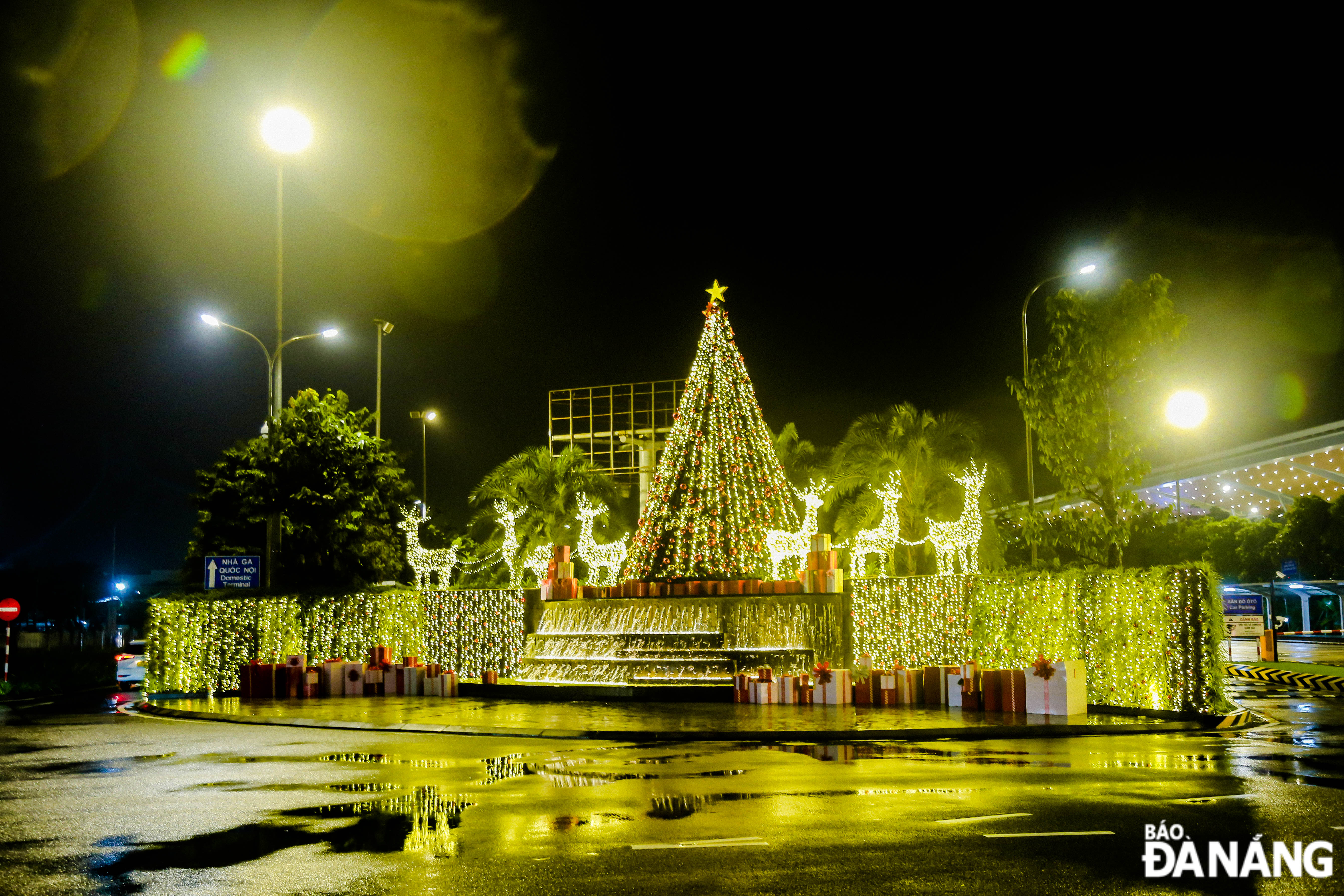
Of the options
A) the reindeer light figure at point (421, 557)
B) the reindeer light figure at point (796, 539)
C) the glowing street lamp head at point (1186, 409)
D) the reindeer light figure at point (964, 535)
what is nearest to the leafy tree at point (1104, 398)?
the glowing street lamp head at point (1186, 409)

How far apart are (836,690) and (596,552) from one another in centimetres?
1736

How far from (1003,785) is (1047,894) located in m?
4.53

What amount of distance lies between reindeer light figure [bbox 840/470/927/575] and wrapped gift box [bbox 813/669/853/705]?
36.1 ft

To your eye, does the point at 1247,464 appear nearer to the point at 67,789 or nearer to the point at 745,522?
the point at 745,522

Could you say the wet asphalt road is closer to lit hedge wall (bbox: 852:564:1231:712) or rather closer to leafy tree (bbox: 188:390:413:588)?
lit hedge wall (bbox: 852:564:1231:712)

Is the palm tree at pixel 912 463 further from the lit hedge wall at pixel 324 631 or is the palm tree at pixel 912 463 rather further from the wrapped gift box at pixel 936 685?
the wrapped gift box at pixel 936 685

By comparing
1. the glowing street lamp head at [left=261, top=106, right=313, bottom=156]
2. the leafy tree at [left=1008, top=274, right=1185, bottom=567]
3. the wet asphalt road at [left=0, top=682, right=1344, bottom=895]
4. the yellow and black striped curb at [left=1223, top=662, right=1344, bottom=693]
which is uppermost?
the glowing street lamp head at [left=261, top=106, right=313, bottom=156]

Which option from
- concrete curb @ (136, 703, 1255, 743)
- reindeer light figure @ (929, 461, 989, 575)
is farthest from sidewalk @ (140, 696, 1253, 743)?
reindeer light figure @ (929, 461, 989, 575)

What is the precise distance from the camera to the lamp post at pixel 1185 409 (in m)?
22.3

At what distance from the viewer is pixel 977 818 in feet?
30.2

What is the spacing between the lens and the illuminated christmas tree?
1305 inches

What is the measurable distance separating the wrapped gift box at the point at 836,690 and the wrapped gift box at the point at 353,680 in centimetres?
1012

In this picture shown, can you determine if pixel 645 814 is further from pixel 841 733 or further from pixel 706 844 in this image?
pixel 841 733

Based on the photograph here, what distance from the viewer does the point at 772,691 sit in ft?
72.1
